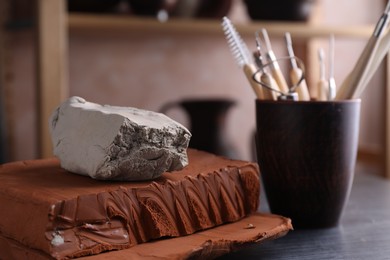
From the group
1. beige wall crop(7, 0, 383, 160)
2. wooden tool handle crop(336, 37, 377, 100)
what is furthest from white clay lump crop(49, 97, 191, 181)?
beige wall crop(7, 0, 383, 160)

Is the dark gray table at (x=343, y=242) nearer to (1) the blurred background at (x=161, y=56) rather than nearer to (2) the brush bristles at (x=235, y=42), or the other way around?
(2) the brush bristles at (x=235, y=42)

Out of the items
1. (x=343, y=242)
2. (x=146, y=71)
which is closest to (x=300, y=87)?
(x=343, y=242)

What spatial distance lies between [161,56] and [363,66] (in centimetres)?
94

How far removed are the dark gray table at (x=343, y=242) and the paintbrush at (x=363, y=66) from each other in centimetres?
15

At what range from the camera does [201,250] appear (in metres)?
0.48

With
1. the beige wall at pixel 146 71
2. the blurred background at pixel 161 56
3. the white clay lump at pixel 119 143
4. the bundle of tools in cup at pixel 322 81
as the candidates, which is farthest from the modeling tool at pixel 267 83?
the beige wall at pixel 146 71

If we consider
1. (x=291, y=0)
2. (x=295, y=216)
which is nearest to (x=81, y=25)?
(x=291, y=0)

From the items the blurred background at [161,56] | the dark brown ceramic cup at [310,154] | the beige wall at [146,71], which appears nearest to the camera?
the dark brown ceramic cup at [310,154]

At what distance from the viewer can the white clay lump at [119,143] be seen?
20.1 inches

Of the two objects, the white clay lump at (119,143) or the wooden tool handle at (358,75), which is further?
the wooden tool handle at (358,75)

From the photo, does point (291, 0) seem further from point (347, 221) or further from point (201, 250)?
point (201, 250)

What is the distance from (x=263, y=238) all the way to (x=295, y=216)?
0.45 ft

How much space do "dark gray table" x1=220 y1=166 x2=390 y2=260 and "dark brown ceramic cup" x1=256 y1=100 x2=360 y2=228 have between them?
26 mm

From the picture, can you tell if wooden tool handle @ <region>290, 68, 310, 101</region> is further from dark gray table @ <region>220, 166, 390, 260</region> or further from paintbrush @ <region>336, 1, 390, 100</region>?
dark gray table @ <region>220, 166, 390, 260</region>
